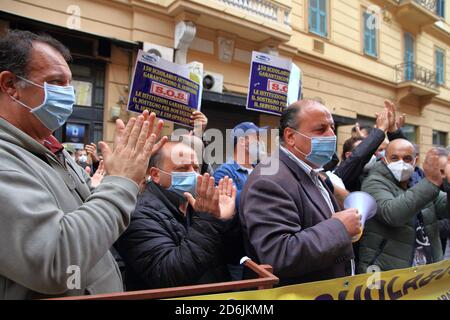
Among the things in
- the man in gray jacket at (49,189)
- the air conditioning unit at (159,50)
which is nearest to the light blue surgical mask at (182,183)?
the man in gray jacket at (49,189)

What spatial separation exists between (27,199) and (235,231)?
1.21m

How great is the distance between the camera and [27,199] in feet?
3.31

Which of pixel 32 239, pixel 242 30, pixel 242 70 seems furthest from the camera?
pixel 242 70

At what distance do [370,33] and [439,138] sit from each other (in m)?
6.32

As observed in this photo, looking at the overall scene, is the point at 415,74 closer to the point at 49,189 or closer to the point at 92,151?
the point at 92,151

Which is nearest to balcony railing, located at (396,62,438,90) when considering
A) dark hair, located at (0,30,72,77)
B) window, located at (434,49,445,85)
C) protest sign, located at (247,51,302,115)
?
window, located at (434,49,445,85)

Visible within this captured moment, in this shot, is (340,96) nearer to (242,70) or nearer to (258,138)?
(242,70)

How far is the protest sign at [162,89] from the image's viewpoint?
3.04m

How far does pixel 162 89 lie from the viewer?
10.3 feet

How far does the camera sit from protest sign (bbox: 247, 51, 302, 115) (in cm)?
395

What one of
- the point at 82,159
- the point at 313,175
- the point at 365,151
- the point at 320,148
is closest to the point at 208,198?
the point at 313,175

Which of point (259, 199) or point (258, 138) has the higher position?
point (258, 138)

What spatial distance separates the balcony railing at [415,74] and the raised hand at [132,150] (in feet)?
43.8

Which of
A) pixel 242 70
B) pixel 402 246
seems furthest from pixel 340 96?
pixel 402 246
